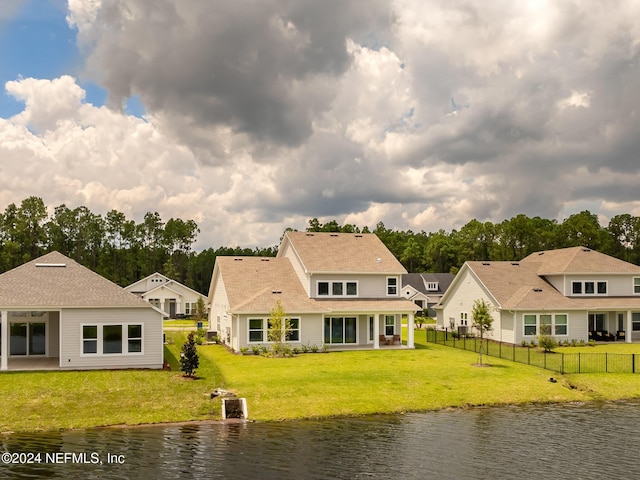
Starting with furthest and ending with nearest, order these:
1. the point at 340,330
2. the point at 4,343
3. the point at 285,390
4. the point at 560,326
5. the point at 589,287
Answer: the point at 589,287 < the point at 560,326 < the point at 340,330 < the point at 4,343 < the point at 285,390

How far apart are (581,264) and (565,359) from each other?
15929 millimetres

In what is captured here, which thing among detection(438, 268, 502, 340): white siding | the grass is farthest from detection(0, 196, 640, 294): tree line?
the grass

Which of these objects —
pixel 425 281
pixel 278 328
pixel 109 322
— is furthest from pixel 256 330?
pixel 425 281

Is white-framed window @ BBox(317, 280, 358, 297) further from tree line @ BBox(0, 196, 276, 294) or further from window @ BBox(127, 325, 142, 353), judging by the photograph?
tree line @ BBox(0, 196, 276, 294)

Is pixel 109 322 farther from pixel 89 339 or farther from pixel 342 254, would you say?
pixel 342 254

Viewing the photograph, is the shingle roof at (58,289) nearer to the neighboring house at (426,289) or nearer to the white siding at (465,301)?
the white siding at (465,301)

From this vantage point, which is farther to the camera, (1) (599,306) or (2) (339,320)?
(1) (599,306)

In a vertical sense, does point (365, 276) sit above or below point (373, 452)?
above

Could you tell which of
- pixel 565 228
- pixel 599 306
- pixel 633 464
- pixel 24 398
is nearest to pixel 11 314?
pixel 24 398

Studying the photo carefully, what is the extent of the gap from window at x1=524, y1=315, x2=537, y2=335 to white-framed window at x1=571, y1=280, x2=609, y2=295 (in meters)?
7.13

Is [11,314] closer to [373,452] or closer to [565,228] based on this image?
[373,452]

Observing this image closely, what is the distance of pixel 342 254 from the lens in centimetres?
4547

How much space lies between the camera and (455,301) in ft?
176

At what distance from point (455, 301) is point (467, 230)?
6442 centimetres
